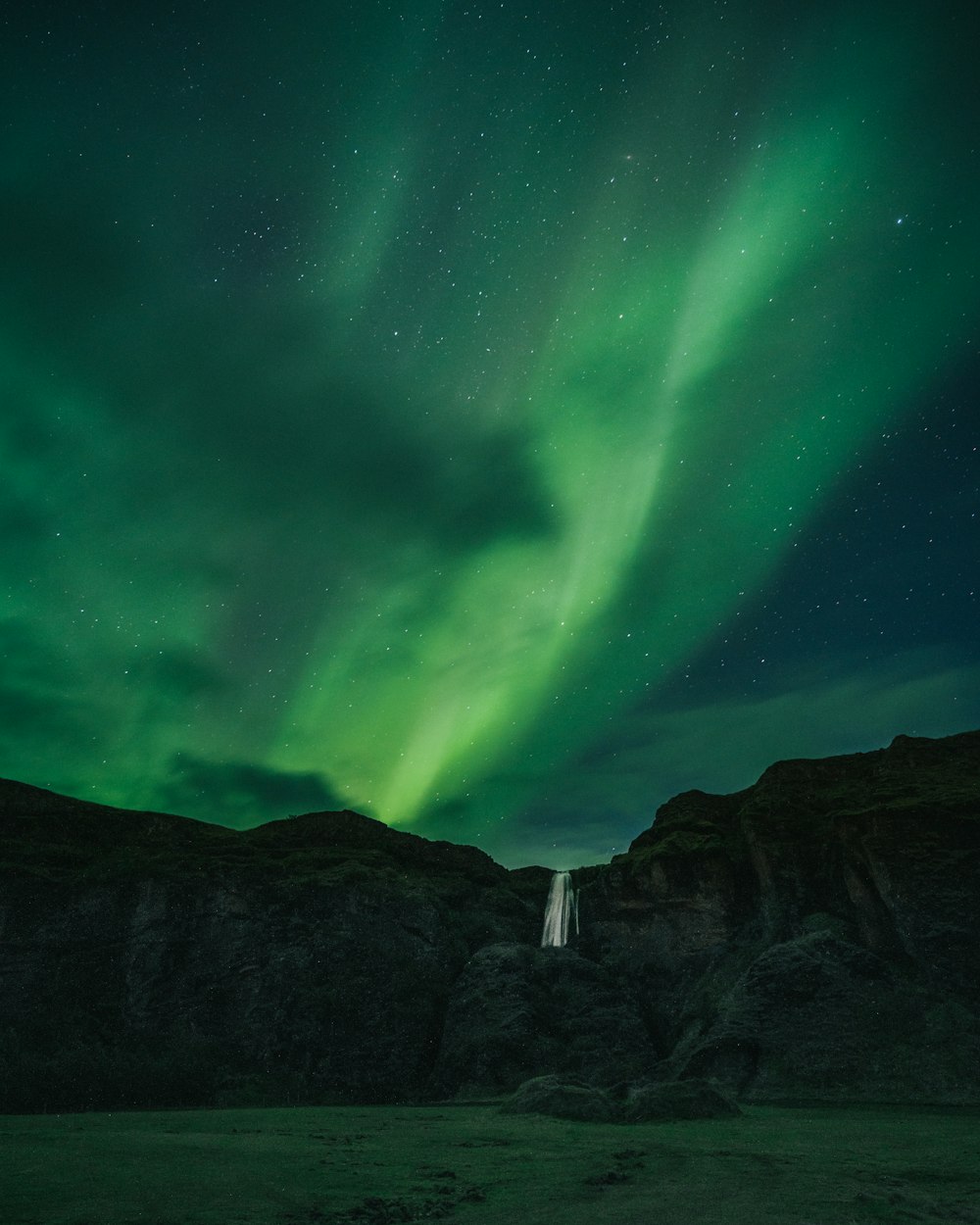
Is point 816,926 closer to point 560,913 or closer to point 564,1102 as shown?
point 560,913

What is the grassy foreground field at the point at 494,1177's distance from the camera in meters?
10.6

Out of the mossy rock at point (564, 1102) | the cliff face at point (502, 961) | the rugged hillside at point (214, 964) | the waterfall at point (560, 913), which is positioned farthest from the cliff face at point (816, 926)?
the mossy rock at point (564, 1102)

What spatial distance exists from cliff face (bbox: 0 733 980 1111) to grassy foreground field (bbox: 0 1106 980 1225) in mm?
24899

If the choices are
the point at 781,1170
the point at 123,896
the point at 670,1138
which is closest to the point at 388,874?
the point at 123,896

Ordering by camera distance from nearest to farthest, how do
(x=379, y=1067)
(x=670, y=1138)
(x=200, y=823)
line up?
1. (x=670, y=1138)
2. (x=379, y=1067)
3. (x=200, y=823)

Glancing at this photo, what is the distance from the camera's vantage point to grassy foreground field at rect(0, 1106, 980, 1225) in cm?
1064

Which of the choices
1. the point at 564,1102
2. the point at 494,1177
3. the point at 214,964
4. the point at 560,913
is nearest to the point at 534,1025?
the point at 560,913

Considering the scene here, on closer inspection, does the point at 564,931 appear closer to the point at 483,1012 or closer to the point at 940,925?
the point at 483,1012

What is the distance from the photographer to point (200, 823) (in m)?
82.4

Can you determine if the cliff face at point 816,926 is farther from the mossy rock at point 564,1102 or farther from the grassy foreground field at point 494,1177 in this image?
the grassy foreground field at point 494,1177

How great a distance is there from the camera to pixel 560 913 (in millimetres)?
76938

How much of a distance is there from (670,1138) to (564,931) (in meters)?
54.7

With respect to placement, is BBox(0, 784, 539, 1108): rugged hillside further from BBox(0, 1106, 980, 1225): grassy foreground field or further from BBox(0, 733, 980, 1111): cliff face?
BBox(0, 1106, 980, 1225): grassy foreground field

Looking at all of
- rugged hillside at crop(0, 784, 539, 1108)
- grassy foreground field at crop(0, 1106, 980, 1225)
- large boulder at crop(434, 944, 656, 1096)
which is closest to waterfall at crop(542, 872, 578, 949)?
rugged hillside at crop(0, 784, 539, 1108)
